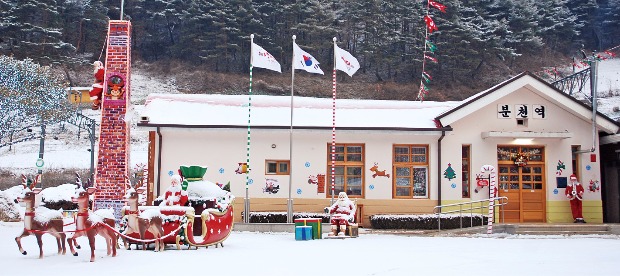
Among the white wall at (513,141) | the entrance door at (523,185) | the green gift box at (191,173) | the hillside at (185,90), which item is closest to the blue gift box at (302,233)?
the green gift box at (191,173)

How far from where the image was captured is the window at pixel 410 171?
20.5 m

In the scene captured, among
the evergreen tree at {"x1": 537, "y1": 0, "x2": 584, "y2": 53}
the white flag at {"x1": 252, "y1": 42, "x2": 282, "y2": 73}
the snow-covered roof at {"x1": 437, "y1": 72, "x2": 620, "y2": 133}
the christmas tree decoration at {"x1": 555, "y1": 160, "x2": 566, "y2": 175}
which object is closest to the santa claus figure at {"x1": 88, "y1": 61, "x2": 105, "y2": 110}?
the white flag at {"x1": 252, "y1": 42, "x2": 282, "y2": 73}

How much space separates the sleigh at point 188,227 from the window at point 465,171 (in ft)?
34.1

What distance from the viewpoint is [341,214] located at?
635 inches

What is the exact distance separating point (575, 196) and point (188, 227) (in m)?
13.5

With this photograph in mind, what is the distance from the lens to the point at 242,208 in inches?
790

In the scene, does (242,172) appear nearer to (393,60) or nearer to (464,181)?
(464,181)

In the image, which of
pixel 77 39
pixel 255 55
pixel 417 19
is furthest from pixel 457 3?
pixel 255 55

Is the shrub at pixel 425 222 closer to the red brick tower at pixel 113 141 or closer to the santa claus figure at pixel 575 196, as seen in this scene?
the santa claus figure at pixel 575 196

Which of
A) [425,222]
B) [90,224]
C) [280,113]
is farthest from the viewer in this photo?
[280,113]

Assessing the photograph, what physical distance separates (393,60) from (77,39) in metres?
26.5

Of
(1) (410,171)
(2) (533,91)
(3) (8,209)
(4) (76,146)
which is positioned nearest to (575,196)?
(2) (533,91)

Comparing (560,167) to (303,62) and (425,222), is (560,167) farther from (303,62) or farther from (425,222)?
(303,62)

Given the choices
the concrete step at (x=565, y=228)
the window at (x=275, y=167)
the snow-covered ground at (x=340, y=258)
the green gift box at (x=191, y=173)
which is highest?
the window at (x=275, y=167)
